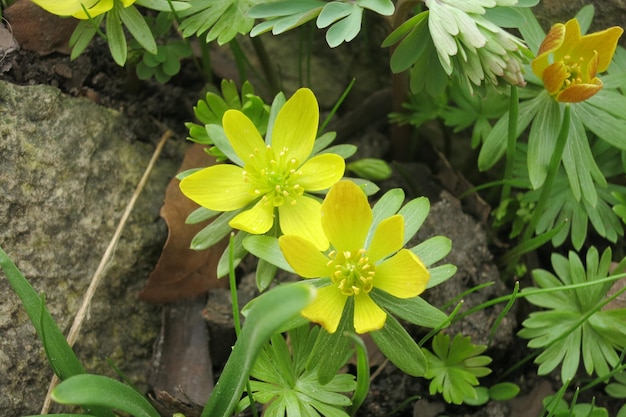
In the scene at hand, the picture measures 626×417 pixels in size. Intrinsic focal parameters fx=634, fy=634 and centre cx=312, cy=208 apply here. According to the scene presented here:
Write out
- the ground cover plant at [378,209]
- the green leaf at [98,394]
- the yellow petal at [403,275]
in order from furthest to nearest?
the ground cover plant at [378,209], the yellow petal at [403,275], the green leaf at [98,394]

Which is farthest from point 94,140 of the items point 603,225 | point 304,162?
point 603,225

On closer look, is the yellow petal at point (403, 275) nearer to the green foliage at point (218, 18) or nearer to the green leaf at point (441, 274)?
the green leaf at point (441, 274)

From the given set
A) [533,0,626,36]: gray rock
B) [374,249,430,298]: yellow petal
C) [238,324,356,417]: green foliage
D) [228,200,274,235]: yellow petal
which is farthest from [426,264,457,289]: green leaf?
[533,0,626,36]: gray rock

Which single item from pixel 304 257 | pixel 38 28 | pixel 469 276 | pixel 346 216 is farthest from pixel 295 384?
pixel 38 28

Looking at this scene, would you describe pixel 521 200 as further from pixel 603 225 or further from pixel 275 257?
pixel 275 257

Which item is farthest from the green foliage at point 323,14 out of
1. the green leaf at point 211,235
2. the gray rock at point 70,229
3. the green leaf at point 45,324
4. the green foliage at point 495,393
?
the green foliage at point 495,393

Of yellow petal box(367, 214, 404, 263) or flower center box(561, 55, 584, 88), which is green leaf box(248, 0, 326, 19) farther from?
flower center box(561, 55, 584, 88)

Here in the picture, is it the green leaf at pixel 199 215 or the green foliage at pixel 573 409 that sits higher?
the green leaf at pixel 199 215
